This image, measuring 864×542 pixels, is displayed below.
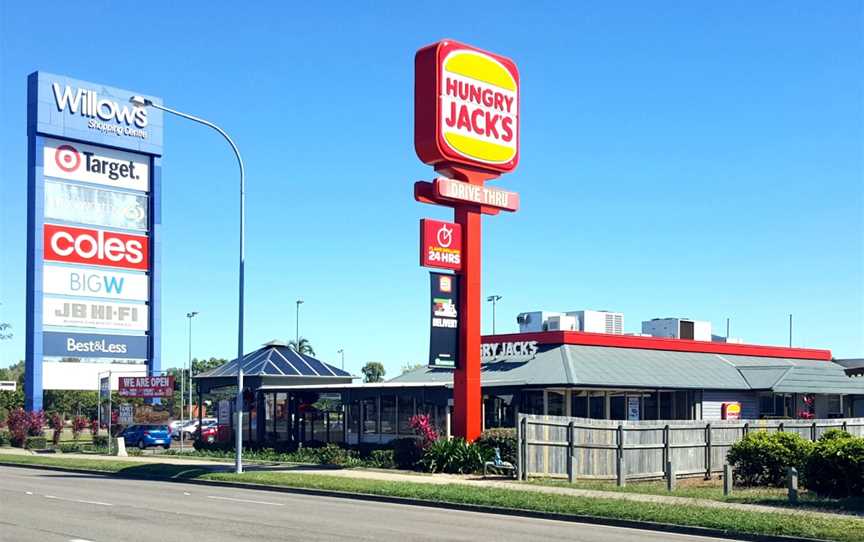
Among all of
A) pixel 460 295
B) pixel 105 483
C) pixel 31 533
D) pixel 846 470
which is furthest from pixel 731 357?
pixel 31 533

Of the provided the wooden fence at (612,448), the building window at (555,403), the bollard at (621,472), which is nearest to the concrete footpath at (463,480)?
the wooden fence at (612,448)

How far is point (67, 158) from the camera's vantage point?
5616 centimetres

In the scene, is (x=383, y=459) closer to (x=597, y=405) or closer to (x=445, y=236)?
(x=445, y=236)

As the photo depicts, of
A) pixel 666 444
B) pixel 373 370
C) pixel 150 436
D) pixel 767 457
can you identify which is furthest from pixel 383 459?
pixel 373 370

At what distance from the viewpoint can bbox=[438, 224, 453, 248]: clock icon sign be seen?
3244 cm

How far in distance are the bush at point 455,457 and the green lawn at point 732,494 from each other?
308 centimetres

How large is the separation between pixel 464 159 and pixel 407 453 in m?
9.76

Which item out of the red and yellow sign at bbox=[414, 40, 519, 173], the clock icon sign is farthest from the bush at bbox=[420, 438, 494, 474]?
the red and yellow sign at bbox=[414, 40, 519, 173]

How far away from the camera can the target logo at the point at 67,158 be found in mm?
55812

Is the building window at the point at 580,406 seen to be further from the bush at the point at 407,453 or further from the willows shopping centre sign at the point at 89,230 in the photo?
the willows shopping centre sign at the point at 89,230

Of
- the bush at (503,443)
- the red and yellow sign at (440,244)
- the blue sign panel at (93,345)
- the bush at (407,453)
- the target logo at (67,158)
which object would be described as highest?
the target logo at (67,158)

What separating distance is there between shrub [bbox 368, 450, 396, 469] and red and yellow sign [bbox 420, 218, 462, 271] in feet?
21.9

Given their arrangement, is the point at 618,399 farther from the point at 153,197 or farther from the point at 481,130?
the point at 153,197

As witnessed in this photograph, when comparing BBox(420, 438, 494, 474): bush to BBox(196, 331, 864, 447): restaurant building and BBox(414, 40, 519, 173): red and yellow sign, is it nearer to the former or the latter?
BBox(196, 331, 864, 447): restaurant building
